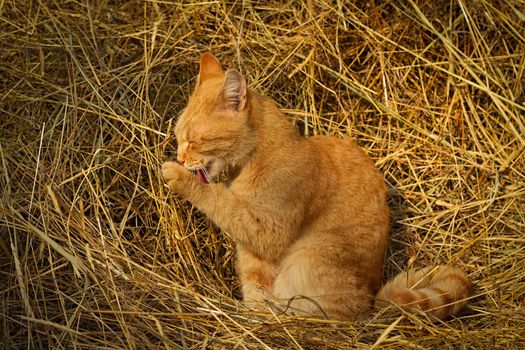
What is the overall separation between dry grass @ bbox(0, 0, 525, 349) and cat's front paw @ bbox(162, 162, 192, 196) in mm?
167

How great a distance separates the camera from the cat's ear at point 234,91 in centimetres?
296

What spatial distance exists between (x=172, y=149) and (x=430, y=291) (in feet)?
5.32

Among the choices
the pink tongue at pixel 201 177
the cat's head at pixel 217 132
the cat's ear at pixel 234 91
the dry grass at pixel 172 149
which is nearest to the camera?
the dry grass at pixel 172 149

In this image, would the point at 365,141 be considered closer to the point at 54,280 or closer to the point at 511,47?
the point at 511,47

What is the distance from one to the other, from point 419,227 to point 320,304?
94 cm

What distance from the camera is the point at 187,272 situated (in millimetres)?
3264

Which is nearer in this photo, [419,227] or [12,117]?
[12,117]

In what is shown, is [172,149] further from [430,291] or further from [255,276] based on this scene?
[430,291]

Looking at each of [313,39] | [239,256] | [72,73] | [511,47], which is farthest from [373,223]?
[72,73]

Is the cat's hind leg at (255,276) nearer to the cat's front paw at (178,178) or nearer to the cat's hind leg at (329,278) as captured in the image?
the cat's hind leg at (329,278)

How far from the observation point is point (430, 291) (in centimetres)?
304

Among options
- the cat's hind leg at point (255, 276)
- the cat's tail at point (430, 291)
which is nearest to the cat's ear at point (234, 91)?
the cat's hind leg at point (255, 276)

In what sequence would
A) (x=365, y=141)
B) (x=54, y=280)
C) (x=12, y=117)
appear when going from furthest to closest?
(x=365, y=141)
(x=12, y=117)
(x=54, y=280)

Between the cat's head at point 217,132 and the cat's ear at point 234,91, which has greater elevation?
the cat's ear at point 234,91
